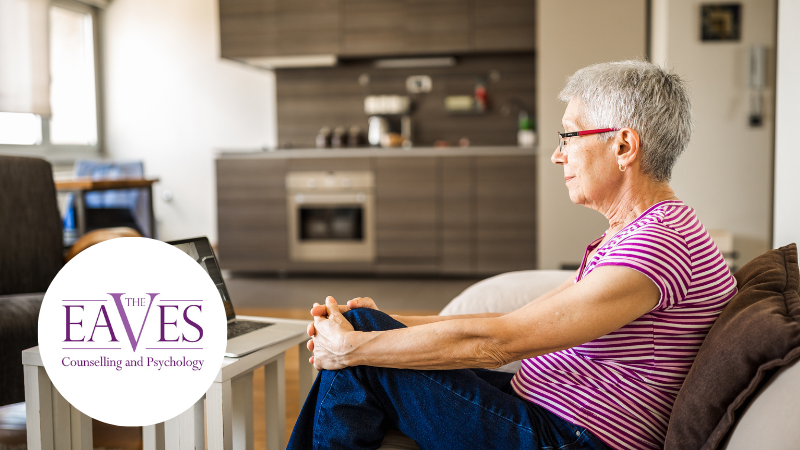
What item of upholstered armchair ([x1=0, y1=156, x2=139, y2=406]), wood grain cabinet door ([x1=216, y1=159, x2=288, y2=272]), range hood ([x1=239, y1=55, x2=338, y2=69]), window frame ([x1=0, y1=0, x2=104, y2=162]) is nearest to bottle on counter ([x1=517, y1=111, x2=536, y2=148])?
range hood ([x1=239, y1=55, x2=338, y2=69])

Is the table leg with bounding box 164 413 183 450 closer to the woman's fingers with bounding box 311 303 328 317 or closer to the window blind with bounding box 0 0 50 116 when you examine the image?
the woman's fingers with bounding box 311 303 328 317

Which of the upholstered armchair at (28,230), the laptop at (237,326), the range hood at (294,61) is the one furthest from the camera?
the range hood at (294,61)

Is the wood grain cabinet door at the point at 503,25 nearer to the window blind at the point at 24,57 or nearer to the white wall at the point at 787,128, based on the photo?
the white wall at the point at 787,128

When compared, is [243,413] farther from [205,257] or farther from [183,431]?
[205,257]

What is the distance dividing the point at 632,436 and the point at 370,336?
18.4 inches

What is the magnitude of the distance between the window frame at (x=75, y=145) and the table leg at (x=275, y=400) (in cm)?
476

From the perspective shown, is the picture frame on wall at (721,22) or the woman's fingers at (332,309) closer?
the woman's fingers at (332,309)

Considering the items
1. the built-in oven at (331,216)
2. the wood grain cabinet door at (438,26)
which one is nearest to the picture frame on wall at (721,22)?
the wood grain cabinet door at (438,26)

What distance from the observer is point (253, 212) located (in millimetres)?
5102

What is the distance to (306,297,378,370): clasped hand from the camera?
3.67ft

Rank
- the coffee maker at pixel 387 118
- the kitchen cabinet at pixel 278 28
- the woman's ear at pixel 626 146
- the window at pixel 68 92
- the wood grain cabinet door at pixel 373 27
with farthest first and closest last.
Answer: the window at pixel 68 92, the coffee maker at pixel 387 118, the kitchen cabinet at pixel 278 28, the wood grain cabinet door at pixel 373 27, the woman's ear at pixel 626 146

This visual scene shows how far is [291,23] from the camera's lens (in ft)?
16.6

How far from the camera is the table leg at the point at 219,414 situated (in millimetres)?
1218

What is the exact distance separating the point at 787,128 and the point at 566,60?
3.06 metres
